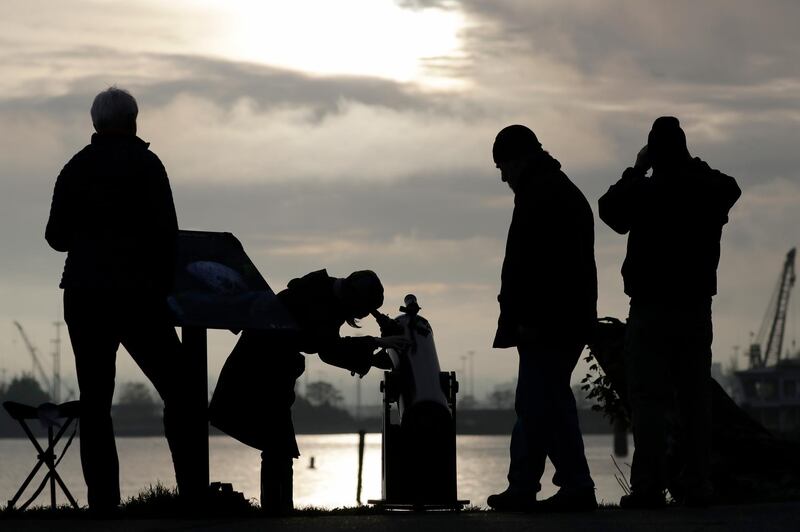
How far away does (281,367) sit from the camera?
29.6 feet

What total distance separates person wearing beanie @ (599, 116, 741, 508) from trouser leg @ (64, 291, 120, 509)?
10.5 feet

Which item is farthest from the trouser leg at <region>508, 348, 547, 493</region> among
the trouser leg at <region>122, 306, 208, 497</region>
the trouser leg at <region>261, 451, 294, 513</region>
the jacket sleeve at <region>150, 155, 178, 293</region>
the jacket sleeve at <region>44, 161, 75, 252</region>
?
the jacket sleeve at <region>44, 161, 75, 252</region>

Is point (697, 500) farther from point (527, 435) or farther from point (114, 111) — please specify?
point (114, 111)

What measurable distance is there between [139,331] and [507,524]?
2388 millimetres

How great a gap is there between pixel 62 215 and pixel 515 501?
10.7 feet

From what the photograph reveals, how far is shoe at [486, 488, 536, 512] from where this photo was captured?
876cm

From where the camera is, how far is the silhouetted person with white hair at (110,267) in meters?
8.05

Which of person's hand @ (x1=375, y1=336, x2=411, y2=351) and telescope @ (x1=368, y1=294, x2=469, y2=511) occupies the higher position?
person's hand @ (x1=375, y1=336, x2=411, y2=351)

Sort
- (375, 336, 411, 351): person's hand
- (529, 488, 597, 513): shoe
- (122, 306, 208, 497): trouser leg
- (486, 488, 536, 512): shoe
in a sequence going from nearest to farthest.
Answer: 1. (122, 306, 208, 497): trouser leg
2. (529, 488, 597, 513): shoe
3. (486, 488, 536, 512): shoe
4. (375, 336, 411, 351): person's hand

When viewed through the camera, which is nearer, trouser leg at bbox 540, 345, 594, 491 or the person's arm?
trouser leg at bbox 540, 345, 594, 491

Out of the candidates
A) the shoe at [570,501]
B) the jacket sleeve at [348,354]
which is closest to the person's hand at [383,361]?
the jacket sleeve at [348,354]

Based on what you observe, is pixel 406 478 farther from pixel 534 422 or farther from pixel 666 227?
pixel 666 227

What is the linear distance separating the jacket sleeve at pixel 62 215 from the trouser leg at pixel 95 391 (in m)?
0.36

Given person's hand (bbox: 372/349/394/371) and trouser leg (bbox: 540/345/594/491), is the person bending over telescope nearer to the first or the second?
person's hand (bbox: 372/349/394/371)
